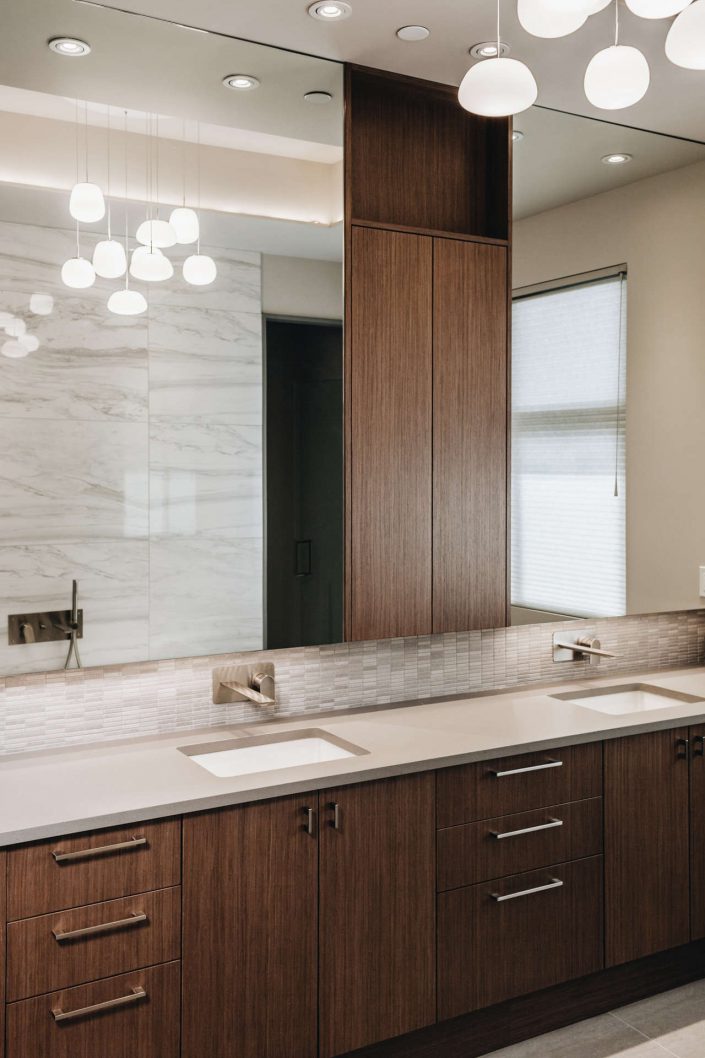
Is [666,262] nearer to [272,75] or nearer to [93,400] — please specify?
[272,75]

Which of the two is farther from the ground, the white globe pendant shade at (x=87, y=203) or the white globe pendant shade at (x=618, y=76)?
the white globe pendant shade at (x=618, y=76)

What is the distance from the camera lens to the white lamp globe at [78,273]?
2.17m

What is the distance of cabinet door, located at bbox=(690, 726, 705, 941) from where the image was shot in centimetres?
273

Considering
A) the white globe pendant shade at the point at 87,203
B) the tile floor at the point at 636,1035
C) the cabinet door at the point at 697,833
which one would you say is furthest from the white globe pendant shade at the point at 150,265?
the tile floor at the point at 636,1035

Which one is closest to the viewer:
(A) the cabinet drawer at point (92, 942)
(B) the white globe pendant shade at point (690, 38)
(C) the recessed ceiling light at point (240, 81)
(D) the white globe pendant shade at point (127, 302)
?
(B) the white globe pendant shade at point (690, 38)

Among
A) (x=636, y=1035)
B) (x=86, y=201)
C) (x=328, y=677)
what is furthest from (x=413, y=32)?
(x=636, y=1035)

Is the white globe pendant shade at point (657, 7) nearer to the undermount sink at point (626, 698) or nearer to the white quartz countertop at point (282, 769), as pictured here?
the white quartz countertop at point (282, 769)

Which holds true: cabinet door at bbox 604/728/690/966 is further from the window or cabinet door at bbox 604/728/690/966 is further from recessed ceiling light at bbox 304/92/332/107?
recessed ceiling light at bbox 304/92/332/107

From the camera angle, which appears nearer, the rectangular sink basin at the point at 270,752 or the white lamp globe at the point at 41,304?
the white lamp globe at the point at 41,304

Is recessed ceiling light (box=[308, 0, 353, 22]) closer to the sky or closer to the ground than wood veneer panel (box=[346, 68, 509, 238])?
closer to the sky

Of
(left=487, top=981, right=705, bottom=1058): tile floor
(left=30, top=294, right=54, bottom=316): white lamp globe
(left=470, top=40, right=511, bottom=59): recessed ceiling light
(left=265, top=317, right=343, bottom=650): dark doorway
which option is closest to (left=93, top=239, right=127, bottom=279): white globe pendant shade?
(left=30, top=294, right=54, bottom=316): white lamp globe

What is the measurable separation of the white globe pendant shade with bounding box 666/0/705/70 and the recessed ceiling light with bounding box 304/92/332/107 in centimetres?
106

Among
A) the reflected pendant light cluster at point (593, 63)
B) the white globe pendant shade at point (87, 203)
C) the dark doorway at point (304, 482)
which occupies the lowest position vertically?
the dark doorway at point (304, 482)

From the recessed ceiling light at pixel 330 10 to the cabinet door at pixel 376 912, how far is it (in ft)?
6.09
